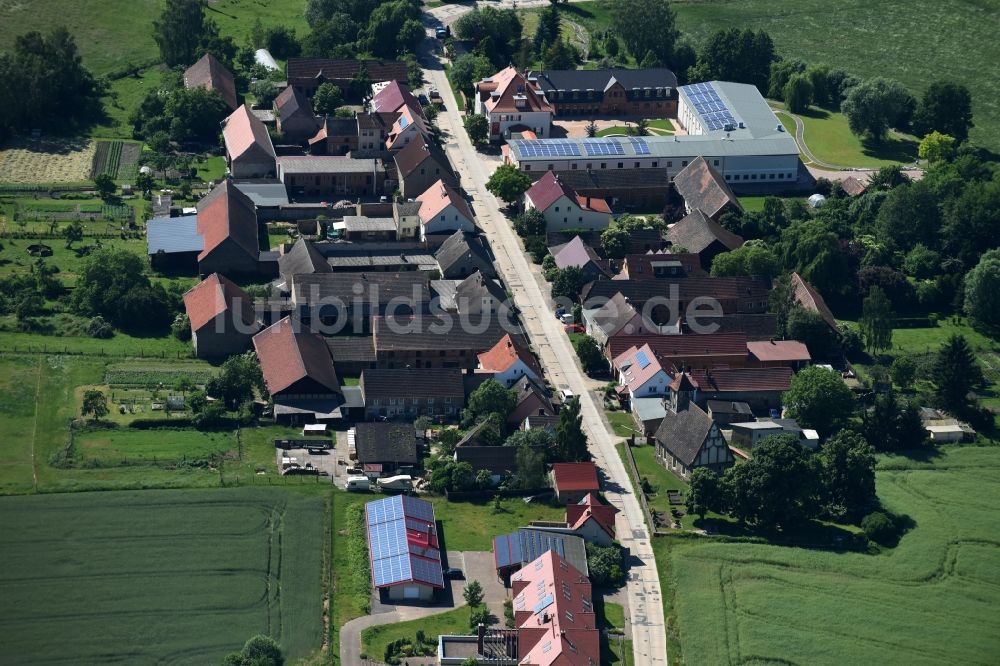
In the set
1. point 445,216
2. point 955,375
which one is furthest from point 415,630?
point 445,216

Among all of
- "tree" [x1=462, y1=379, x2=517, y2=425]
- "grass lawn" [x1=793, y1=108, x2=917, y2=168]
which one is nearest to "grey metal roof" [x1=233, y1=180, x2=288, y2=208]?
"tree" [x1=462, y1=379, x2=517, y2=425]

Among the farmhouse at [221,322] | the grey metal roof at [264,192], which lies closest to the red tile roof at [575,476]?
the farmhouse at [221,322]

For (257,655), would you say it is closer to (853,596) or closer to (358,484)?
(358,484)

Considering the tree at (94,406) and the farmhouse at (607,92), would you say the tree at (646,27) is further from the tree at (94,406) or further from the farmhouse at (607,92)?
the tree at (94,406)

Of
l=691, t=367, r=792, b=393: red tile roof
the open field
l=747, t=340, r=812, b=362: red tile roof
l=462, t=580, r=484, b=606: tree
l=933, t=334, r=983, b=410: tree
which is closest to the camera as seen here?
l=462, t=580, r=484, b=606: tree

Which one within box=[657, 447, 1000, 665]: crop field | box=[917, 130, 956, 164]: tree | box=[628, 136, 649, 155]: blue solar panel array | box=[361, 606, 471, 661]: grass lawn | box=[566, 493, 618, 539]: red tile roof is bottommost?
box=[361, 606, 471, 661]: grass lawn

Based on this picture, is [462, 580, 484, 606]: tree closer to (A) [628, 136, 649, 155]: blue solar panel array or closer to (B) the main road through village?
(B) the main road through village
